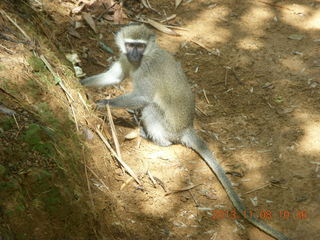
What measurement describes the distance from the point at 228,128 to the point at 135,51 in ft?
5.35

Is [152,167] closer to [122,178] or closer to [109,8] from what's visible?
[122,178]

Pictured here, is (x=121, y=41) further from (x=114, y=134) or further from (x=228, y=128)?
(x=228, y=128)

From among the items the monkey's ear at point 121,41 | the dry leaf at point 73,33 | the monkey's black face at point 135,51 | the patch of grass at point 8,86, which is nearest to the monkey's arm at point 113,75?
the monkey's ear at point 121,41

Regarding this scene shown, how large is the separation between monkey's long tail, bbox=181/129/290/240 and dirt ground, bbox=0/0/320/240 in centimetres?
9

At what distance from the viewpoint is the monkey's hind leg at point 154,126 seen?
5.32 metres

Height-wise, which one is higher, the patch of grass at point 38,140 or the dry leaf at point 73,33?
the patch of grass at point 38,140

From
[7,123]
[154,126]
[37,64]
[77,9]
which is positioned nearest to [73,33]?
[77,9]

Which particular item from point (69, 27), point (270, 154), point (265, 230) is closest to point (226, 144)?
point (270, 154)

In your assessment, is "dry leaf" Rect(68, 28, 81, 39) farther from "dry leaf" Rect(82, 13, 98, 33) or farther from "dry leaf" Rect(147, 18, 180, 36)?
"dry leaf" Rect(147, 18, 180, 36)

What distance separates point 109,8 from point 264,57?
282 cm

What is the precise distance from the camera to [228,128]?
555 centimetres

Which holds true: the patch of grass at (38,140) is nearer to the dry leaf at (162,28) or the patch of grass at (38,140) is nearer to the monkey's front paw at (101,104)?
the monkey's front paw at (101,104)

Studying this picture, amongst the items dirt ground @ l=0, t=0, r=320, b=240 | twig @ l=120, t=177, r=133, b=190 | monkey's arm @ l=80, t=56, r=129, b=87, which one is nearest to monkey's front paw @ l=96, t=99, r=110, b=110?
dirt ground @ l=0, t=0, r=320, b=240

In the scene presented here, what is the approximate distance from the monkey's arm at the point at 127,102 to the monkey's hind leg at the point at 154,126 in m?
0.11
